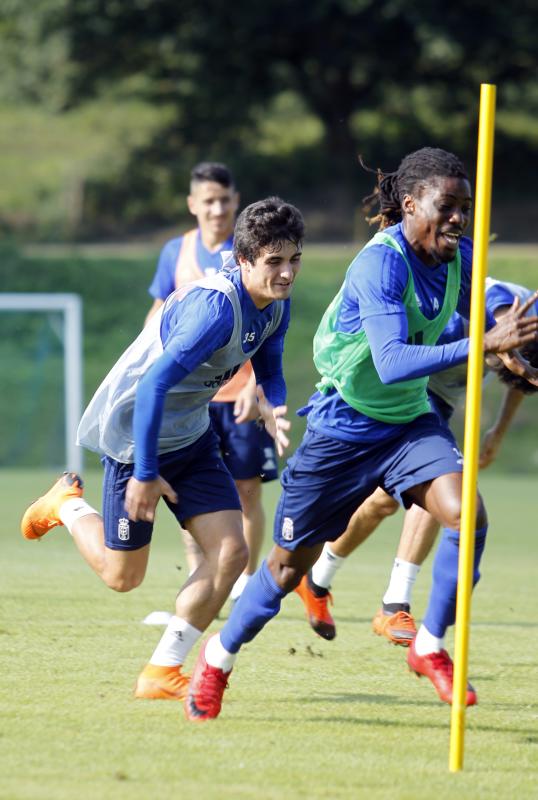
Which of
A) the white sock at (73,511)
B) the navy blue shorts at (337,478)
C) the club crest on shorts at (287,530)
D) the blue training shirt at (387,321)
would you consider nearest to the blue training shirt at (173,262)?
the white sock at (73,511)

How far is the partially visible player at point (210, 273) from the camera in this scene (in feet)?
26.2

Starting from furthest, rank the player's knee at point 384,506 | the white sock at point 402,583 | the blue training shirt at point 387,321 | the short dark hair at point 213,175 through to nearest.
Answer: the short dark hair at point 213,175
the player's knee at point 384,506
the white sock at point 402,583
the blue training shirt at point 387,321

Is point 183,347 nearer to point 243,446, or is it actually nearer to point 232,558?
point 232,558

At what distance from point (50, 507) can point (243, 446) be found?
1.84 metres

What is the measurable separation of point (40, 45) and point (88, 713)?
35.0m

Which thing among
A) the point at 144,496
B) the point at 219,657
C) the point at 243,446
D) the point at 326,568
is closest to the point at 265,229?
the point at 144,496

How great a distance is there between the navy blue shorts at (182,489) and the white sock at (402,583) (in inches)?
64.2

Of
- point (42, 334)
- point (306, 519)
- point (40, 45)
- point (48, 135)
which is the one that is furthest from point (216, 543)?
point (48, 135)

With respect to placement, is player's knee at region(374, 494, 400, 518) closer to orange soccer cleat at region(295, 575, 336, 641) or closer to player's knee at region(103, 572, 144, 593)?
orange soccer cleat at region(295, 575, 336, 641)

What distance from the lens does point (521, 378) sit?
21.5 feet

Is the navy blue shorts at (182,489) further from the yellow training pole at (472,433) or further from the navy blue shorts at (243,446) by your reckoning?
the navy blue shorts at (243,446)

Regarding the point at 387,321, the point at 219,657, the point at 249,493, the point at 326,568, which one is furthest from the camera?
the point at 249,493

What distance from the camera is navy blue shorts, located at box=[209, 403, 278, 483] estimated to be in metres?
7.98

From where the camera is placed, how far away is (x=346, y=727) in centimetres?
511
